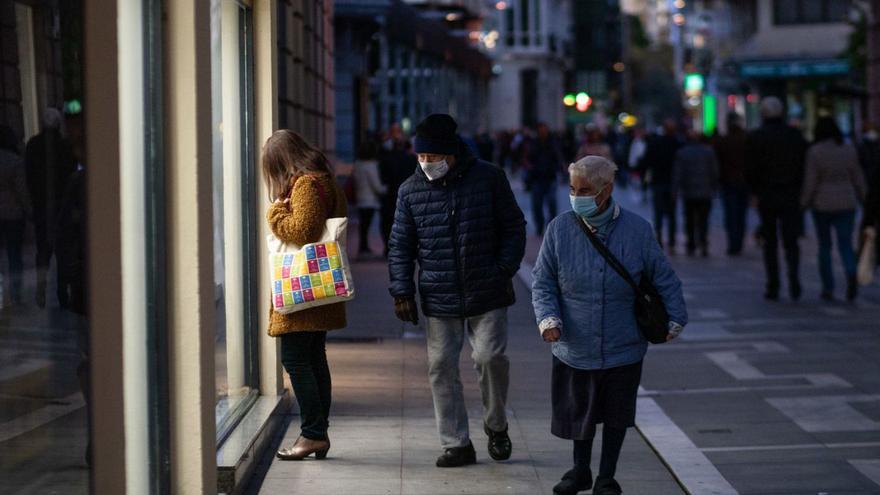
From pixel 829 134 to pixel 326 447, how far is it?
892 centimetres

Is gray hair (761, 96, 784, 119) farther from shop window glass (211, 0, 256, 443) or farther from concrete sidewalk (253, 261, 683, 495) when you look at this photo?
shop window glass (211, 0, 256, 443)

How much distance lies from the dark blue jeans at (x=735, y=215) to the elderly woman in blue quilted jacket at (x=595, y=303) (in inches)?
603

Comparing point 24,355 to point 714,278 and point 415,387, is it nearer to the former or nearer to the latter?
point 415,387

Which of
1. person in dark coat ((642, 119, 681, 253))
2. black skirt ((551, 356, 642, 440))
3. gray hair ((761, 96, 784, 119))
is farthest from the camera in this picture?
person in dark coat ((642, 119, 681, 253))

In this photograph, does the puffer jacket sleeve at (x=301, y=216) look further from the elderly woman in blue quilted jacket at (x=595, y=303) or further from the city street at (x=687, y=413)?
the elderly woman in blue quilted jacket at (x=595, y=303)

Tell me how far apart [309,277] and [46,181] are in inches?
136

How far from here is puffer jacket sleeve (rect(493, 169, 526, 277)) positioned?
7.90 meters

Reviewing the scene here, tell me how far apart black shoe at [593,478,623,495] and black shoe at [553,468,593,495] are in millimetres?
87

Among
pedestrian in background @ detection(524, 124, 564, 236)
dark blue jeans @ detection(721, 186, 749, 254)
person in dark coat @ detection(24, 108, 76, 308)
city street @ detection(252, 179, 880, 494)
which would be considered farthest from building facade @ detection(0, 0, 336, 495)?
pedestrian in background @ detection(524, 124, 564, 236)

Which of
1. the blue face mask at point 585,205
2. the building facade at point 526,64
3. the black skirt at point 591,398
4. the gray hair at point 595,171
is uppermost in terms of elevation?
the building facade at point 526,64

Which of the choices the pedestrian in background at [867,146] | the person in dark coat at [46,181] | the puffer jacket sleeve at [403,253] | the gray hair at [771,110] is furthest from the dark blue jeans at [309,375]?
the pedestrian in background at [867,146]

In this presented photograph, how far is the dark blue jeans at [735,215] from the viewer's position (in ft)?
72.8

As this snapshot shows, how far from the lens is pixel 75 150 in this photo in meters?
4.75

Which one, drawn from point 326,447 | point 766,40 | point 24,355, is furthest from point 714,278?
point 766,40
